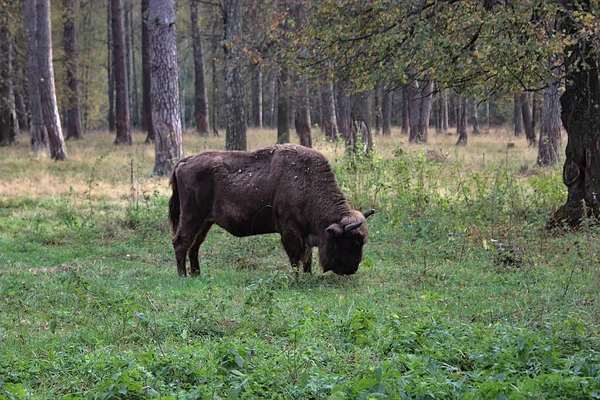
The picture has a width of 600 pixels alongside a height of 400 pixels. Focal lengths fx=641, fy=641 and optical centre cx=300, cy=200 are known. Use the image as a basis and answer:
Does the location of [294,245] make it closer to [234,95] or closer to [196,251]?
[196,251]

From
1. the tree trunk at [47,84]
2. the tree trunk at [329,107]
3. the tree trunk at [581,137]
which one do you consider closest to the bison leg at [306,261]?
the tree trunk at [581,137]

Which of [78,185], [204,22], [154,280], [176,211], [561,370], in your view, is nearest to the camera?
[561,370]

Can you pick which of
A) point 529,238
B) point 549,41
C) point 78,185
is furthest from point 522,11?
point 78,185

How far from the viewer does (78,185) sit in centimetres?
1667

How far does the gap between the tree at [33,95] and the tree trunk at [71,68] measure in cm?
592

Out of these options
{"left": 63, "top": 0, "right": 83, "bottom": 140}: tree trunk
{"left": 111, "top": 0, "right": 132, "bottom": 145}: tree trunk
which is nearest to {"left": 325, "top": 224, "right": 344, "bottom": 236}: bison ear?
{"left": 111, "top": 0, "right": 132, "bottom": 145}: tree trunk

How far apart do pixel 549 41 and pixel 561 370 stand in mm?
6634

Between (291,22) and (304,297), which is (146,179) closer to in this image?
(291,22)

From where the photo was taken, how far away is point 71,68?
3309cm

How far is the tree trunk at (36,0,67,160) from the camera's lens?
21.8 m

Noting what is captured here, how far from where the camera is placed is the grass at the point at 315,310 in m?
4.68

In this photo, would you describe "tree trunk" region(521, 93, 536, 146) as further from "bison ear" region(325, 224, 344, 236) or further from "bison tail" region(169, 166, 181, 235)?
"bison ear" region(325, 224, 344, 236)

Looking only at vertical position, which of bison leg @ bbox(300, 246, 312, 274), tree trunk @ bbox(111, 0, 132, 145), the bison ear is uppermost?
tree trunk @ bbox(111, 0, 132, 145)

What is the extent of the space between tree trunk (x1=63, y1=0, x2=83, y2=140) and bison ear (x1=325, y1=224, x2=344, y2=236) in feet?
85.4
